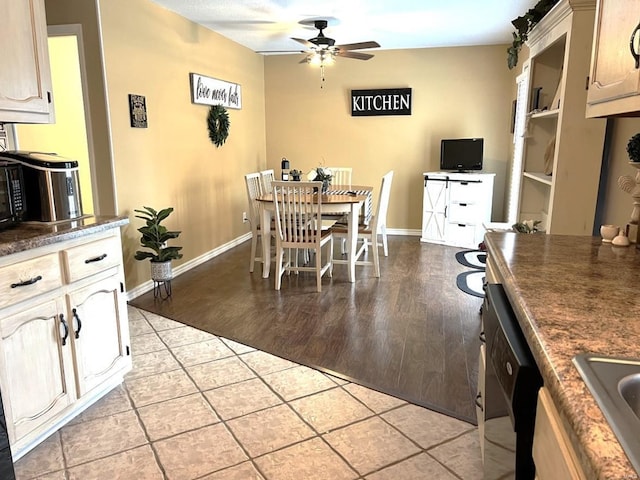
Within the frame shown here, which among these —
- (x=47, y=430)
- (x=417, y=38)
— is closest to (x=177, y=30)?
(x=417, y=38)

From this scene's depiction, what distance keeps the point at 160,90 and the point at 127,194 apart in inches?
42.3

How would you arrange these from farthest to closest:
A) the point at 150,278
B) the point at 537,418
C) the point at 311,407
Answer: the point at 150,278 → the point at 311,407 → the point at 537,418

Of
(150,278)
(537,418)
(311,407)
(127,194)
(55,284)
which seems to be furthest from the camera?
(150,278)

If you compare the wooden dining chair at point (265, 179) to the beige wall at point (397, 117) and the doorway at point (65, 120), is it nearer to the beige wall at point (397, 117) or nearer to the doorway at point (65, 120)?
the beige wall at point (397, 117)

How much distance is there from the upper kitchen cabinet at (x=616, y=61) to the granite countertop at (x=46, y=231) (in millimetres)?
2154

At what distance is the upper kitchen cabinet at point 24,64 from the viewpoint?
2039 mm

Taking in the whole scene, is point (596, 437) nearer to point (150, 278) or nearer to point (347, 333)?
point (347, 333)

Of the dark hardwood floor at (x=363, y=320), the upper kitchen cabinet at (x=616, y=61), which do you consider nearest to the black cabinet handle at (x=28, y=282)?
the dark hardwood floor at (x=363, y=320)

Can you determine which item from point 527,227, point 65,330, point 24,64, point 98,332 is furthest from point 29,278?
point 527,227

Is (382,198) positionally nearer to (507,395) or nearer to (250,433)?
(250,433)

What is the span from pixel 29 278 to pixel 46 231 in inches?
8.9

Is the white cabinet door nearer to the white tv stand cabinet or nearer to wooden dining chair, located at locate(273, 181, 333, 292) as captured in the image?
the white tv stand cabinet

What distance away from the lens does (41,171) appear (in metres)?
2.11

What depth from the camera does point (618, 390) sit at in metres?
0.82
